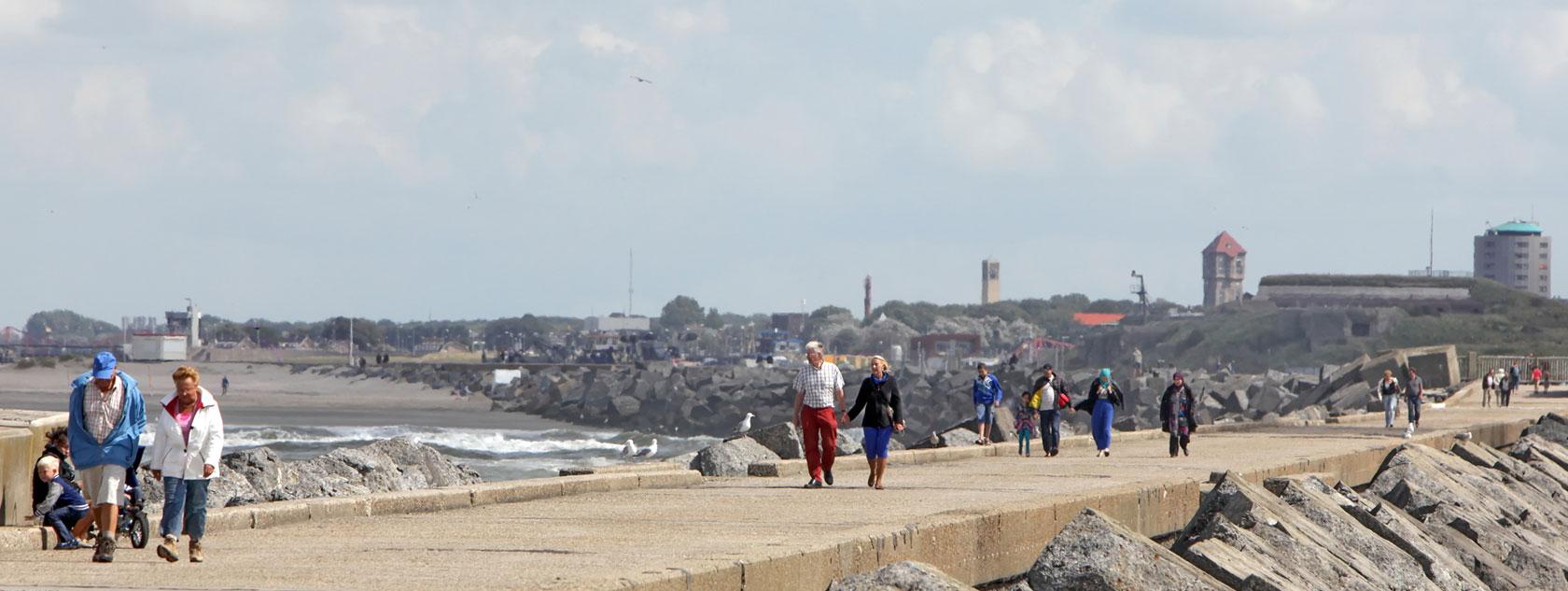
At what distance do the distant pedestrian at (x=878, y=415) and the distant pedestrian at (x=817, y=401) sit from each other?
21 cm

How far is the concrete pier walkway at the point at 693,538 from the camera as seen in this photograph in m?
7.84

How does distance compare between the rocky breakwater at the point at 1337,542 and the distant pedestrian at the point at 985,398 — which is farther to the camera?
the distant pedestrian at the point at 985,398

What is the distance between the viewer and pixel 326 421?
204 feet

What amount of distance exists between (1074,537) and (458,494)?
5.05m

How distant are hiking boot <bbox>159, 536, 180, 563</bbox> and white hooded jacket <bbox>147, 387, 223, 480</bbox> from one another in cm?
35

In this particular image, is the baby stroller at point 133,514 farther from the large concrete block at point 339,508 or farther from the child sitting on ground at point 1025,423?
the child sitting on ground at point 1025,423

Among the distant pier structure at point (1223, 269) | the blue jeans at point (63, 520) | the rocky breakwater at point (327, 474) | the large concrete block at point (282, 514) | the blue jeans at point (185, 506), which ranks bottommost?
the rocky breakwater at point (327, 474)

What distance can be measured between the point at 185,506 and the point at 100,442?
56cm

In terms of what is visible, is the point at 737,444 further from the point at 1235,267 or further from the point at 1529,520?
the point at 1235,267

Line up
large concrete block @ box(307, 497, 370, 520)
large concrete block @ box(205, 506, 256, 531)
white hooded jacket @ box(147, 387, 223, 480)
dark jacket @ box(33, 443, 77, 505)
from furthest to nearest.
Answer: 1. large concrete block @ box(307, 497, 370, 520)
2. large concrete block @ box(205, 506, 256, 531)
3. dark jacket @ box(33, 443, 77, 505)
4. white hooded jacket @ box(147, 387, 223, 480)

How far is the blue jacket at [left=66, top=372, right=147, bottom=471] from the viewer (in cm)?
889

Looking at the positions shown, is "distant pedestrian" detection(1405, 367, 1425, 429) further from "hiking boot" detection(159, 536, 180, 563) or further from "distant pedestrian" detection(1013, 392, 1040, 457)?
"hiking boot" detection(159, 536, 180, 563)

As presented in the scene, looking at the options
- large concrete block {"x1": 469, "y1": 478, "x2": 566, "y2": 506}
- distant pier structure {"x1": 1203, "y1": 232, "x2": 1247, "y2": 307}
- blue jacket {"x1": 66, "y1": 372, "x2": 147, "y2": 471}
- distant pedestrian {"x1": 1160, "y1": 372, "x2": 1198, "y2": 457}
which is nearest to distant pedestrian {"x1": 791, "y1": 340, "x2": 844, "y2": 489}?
large concrete block {"x1": 469, "y1": 478, "x2": 566, "y2": 506}

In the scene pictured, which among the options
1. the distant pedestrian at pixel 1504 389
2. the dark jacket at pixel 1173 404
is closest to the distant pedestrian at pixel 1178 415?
the dark jacket at pixel 1173 404
